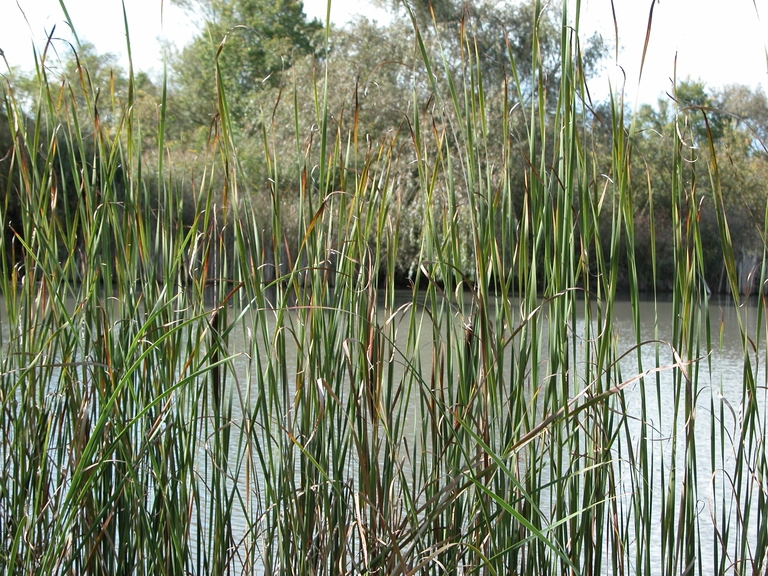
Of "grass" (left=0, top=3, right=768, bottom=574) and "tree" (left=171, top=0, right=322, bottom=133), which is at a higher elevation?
"tree" (left=171, top=0, right=322, bottom=133)

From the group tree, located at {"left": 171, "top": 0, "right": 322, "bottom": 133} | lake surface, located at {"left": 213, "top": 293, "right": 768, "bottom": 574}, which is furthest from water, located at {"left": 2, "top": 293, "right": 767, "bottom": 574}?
tree, located at {"left": 171, "top": 0, "right": 322, "bottom": 133}

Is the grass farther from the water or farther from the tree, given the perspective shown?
the tree

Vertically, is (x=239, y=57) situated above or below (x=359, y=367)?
above

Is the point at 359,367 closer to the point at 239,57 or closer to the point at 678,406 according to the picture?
the point at 678,406

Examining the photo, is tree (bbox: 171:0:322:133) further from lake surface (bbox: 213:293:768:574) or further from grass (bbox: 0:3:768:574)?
grass (bbox: 0:3:768:574)

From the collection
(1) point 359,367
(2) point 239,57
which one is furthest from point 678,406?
(2) point 239,57

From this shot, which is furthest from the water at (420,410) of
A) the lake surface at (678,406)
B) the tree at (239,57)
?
the tree at (239,57)

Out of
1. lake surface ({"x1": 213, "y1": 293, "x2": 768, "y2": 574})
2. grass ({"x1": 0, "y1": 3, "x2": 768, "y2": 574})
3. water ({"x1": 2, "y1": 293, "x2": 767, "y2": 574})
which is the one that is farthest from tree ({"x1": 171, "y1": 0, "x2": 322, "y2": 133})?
grass ({"x1": 0, "y1": 3, "x2": 768, "y2": 574})

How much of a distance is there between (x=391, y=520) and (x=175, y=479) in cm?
25

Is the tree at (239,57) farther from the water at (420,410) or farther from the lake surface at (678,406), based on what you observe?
the water at (420,410)

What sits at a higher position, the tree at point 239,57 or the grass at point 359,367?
the tree at point 239,57

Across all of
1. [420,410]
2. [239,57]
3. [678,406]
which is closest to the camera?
[678,406]

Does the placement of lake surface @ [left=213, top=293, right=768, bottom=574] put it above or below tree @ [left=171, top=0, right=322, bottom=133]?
below

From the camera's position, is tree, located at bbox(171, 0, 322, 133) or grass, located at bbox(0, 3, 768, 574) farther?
tree, located at bbox(171, 0, 322, 133)
